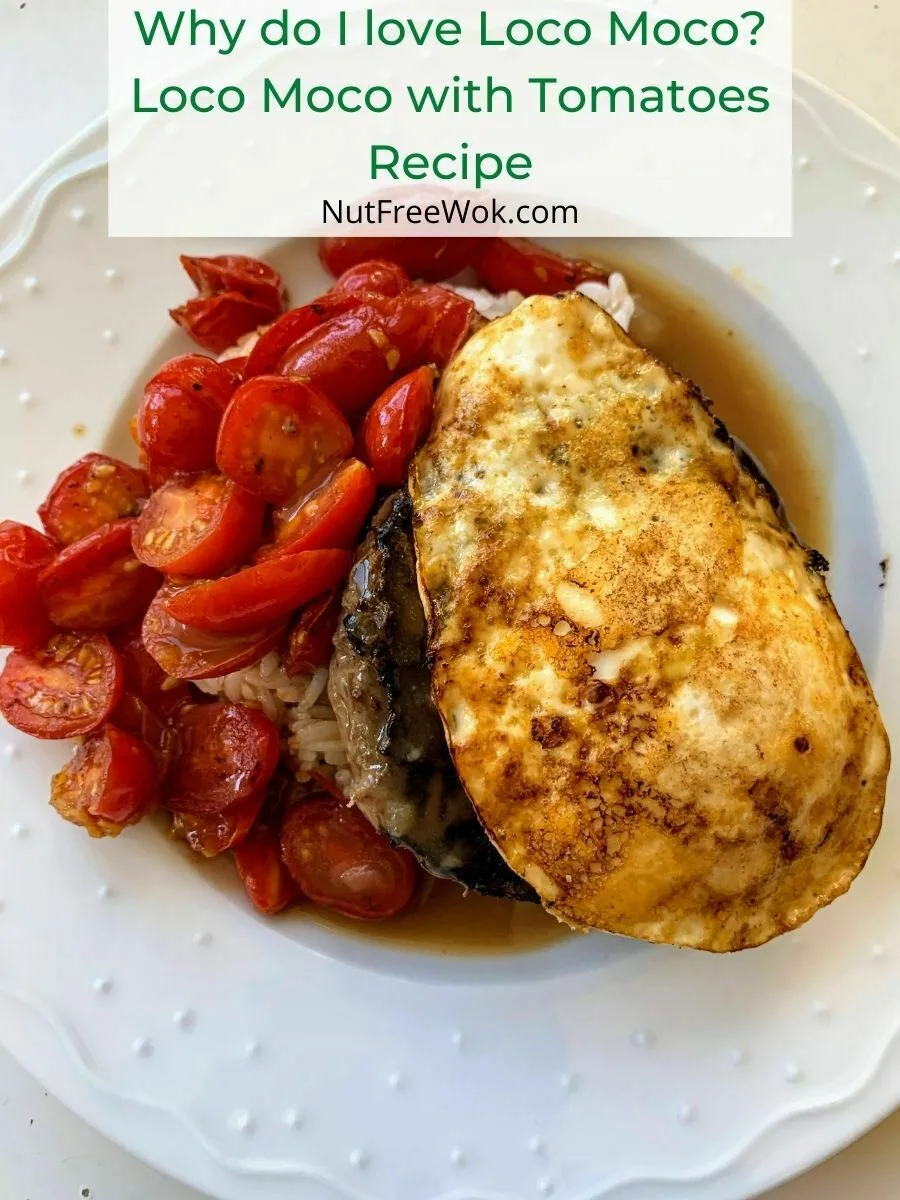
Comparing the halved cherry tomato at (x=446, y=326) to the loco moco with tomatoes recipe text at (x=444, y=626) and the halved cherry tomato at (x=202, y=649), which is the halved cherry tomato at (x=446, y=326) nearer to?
the loco moco with tomatoes recipe text at (x=444, y=626)

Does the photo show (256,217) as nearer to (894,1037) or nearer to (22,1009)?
(22,1009)

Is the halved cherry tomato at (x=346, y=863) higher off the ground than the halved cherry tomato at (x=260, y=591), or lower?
lower

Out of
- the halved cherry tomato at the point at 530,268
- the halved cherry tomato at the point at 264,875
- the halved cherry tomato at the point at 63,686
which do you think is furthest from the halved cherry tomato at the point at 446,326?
the halved cherry tomato at the point at 264,875

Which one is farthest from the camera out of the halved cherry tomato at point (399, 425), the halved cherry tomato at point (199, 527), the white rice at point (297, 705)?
the white rice at point (297, 705)

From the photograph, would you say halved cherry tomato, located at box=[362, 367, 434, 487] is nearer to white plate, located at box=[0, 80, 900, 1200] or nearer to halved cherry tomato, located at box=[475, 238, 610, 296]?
halved cherry tomato, located at box=[475, 238, 610, 296]

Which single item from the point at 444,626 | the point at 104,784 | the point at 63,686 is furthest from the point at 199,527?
the point at 444,626

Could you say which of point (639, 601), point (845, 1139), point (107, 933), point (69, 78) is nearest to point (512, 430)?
point (639, 601)

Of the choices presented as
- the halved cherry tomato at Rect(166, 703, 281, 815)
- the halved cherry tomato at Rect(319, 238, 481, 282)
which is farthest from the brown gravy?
the halved cherry tomato at Rect(319, 238, 481, 282)
